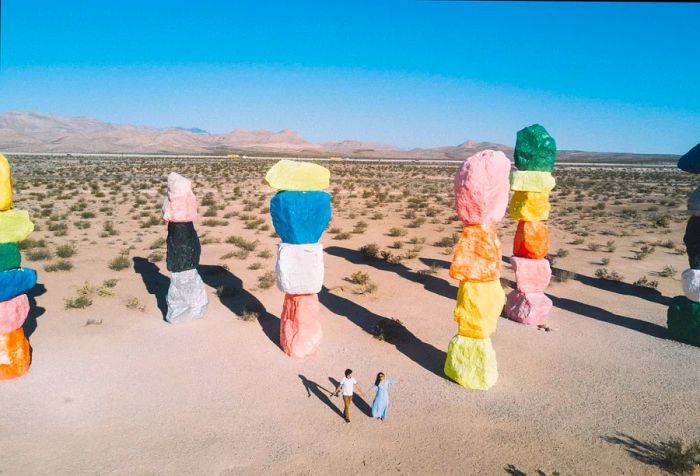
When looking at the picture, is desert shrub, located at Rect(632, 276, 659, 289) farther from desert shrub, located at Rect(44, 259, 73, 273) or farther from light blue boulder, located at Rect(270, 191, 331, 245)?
desert shrub, located at Rect(44, 259, 73, 273)

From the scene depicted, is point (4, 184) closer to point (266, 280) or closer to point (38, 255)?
point (266, 280)

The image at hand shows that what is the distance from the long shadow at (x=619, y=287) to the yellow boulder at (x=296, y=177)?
33.5 feet

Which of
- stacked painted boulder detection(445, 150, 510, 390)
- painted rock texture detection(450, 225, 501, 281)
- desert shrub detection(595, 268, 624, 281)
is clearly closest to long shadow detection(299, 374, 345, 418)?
stacked painted boulder detection(445, 150, 510, 390)

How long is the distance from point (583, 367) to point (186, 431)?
303 inches

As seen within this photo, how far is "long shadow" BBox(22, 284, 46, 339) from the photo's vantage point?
10.1 metres

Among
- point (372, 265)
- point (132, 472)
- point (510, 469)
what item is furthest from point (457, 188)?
point (372, 265)

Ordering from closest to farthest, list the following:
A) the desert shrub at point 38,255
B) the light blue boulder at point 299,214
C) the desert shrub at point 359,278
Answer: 1. the light blue boulder at point 299,214
2. the desert shrub at point 359,278
3. the desert shrub at point 38,255

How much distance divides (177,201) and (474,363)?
7.39 metres

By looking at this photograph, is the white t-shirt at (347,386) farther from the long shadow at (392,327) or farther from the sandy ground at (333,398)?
the long shadow at (392,327)

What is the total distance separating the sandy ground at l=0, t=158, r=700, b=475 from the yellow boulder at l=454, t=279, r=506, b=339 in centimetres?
118

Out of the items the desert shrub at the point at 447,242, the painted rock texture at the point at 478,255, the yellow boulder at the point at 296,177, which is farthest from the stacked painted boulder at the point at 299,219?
the desert shrub at the point at 447,242

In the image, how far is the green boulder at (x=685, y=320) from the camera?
951 centimetres

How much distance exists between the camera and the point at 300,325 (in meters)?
8.98

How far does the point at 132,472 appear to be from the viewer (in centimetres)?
589
